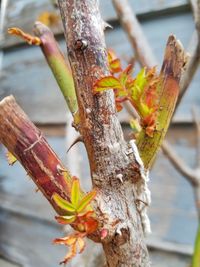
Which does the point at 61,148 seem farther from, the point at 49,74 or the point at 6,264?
the point at 6,264

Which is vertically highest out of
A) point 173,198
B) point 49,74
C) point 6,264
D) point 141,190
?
point 141,190

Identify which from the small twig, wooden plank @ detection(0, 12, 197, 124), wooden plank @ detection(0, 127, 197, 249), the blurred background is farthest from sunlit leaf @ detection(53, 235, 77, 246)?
wooden plank @ detection(0, 12, 197, 124)

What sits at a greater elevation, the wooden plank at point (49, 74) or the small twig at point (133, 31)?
the small twig at point (133, 31)

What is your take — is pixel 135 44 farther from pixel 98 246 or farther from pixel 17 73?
pixel 17 73

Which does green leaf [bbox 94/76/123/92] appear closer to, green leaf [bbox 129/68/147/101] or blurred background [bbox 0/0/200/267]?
green leaf [bbox 129/68/147/101]

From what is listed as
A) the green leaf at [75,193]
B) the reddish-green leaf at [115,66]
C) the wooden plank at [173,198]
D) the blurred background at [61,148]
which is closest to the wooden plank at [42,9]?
the blurred background at [61,148]

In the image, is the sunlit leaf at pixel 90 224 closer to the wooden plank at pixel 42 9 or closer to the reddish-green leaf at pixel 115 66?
the reddish-green leaf at pixel 115 66

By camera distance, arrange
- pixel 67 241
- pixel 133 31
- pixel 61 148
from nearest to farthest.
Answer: pixel 67 241
pixel 133 31
pixel 61 148

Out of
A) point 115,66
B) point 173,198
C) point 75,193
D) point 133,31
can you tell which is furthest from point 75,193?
point 173,198
